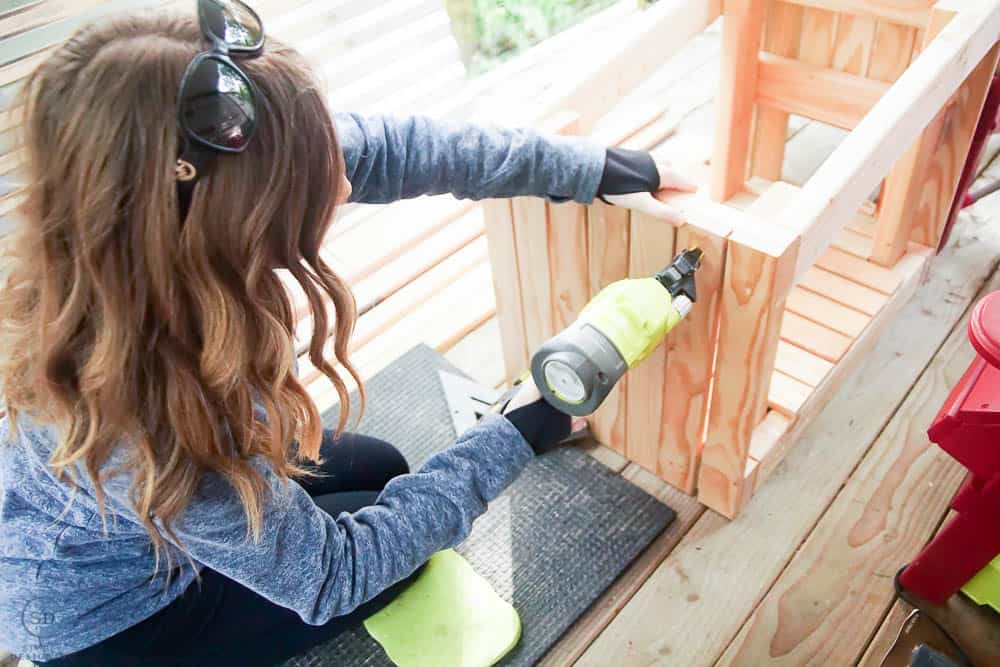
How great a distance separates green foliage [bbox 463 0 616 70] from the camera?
74.4 inches

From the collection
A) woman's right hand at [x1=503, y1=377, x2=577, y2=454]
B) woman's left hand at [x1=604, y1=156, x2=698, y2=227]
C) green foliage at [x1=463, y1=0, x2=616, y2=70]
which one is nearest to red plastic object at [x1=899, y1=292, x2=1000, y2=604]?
woman's left hand at [x1=604, y1=156, x2=698, y2=227]

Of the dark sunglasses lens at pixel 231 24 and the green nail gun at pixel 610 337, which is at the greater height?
the dark sunglasses lens at pixel 231 24

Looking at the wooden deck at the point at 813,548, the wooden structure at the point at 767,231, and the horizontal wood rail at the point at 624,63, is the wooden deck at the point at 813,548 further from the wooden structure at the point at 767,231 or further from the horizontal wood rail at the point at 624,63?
the horizontal wood rail at the point at 624,63

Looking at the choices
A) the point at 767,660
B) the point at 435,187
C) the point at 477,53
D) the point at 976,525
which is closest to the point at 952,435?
the point at 976,525

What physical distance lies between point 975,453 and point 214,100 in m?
0.88

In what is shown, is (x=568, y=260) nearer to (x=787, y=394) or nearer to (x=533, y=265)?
(x=533, y=265)

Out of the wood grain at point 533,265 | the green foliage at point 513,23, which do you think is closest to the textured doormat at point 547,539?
the wood grain at point 533,265

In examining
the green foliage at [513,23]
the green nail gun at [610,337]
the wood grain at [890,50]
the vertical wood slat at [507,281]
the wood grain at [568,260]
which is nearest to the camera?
the green nail gun at [610,337]

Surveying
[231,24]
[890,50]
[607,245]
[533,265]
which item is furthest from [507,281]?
[890,50]

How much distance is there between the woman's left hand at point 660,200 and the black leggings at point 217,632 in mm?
535

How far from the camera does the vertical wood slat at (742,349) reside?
0.86 meters

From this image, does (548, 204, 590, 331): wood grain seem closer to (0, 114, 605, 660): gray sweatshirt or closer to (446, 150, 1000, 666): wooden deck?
(0, 114, 605, 660): gray sweatshirt

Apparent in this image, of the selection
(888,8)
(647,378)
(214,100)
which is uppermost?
(214,100)

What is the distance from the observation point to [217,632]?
906mm
